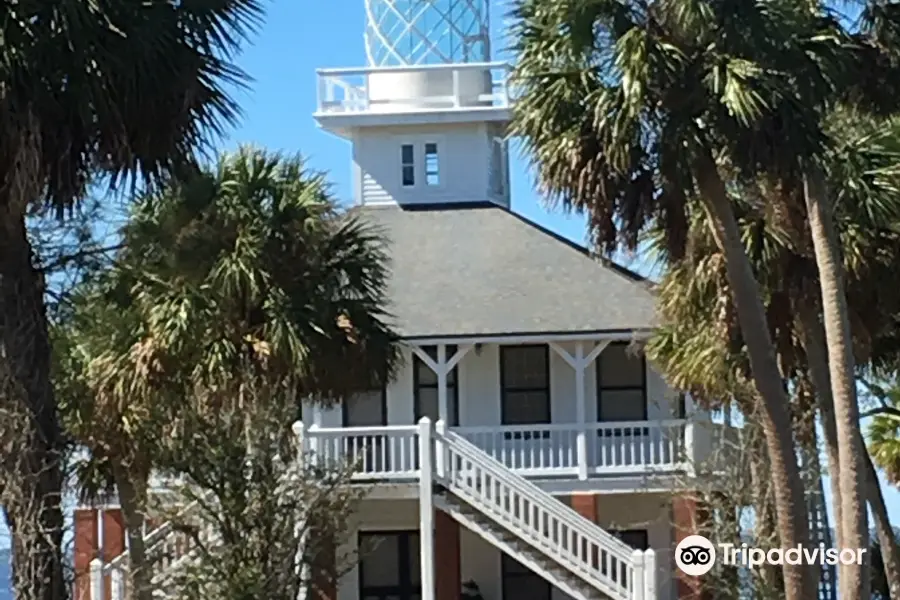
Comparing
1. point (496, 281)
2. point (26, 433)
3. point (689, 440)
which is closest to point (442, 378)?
point (496, 281)

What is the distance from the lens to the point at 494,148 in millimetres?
34344

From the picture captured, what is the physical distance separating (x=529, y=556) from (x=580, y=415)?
3441 mm

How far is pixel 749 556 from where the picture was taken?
20.5m

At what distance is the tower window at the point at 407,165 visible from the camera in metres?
33.8

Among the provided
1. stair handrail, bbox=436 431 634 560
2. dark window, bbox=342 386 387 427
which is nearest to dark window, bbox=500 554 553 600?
dark window, bbox=342 386 387 427

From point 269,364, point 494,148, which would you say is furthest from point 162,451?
point 494,148

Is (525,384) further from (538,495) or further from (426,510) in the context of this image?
(538,495)

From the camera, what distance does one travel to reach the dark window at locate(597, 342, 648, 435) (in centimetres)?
2962

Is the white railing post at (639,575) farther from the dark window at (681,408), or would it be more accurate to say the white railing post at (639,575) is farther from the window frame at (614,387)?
the window frame at (614,387)

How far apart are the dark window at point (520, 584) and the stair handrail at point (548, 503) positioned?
4773 mm

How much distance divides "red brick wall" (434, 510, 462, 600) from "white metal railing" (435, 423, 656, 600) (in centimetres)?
113

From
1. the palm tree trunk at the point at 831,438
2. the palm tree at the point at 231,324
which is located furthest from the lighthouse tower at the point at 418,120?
the palm tree trunk at the point at 831,438

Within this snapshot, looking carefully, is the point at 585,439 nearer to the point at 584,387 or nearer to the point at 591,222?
the point at 584,387

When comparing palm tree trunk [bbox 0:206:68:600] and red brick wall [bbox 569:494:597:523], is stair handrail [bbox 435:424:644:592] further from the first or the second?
palm tree trunk [bbox 0:206:68:600]
